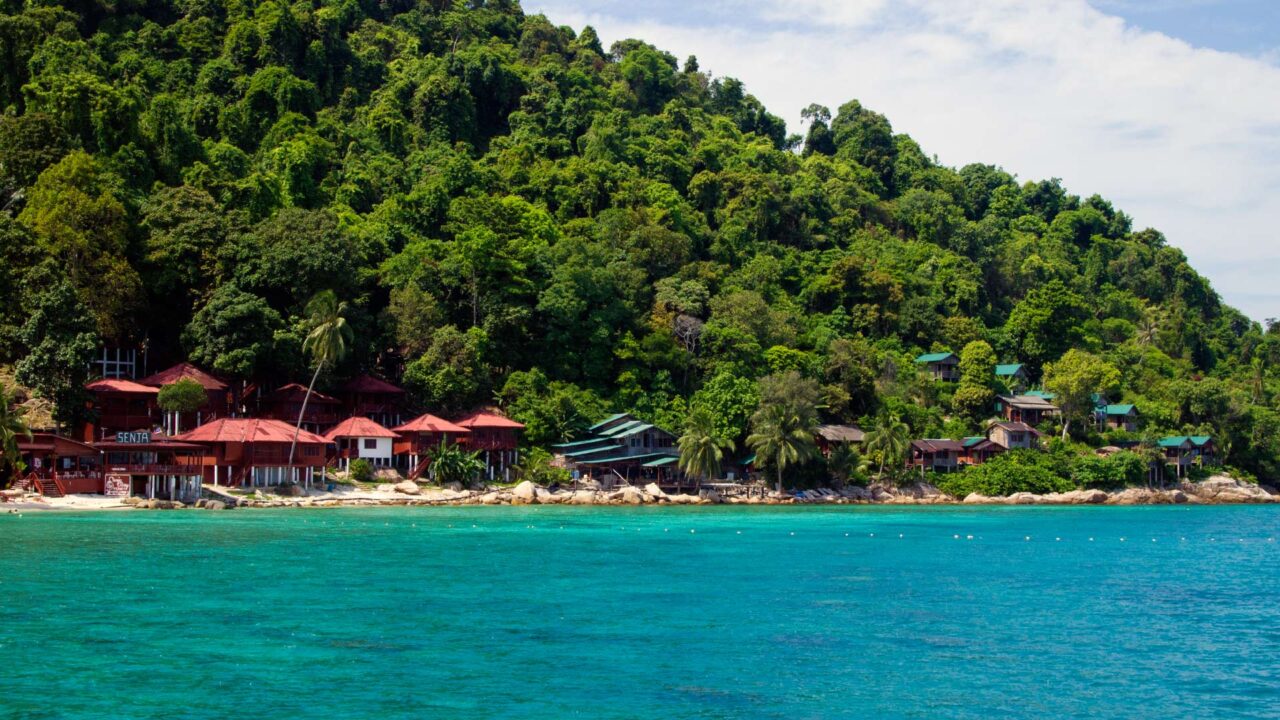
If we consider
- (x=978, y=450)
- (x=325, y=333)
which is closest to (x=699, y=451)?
(x=325, y=333)

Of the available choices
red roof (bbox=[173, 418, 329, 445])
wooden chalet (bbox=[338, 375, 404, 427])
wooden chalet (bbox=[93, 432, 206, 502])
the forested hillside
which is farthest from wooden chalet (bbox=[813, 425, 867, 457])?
wooden chalet (bbox=[93, 432, 206, 502])

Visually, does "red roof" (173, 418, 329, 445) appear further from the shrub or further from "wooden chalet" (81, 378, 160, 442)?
the shrub

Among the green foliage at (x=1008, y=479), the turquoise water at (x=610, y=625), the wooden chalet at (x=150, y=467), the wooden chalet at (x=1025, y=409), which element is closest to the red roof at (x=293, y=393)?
the wooden chalet at (x=150, y=467)

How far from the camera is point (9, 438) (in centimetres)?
4403

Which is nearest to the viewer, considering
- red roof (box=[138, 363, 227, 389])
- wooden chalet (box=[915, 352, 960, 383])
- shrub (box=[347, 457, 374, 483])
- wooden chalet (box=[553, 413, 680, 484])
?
red roof (box=[138, 363, 227, 389])

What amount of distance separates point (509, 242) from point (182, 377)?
23072 millimetres

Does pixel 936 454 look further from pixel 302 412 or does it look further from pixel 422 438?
pixel 302 412

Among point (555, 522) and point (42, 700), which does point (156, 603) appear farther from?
point (555, 522)

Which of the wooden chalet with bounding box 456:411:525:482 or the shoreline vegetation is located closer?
the shoreline vegetation

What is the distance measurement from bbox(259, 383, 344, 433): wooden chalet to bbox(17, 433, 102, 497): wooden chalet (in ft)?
35.6

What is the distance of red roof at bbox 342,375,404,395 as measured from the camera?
2516 inches

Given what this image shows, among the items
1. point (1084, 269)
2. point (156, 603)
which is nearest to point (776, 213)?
point (1084, 269)

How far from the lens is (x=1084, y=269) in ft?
386

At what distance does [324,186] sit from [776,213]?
38438 mm
